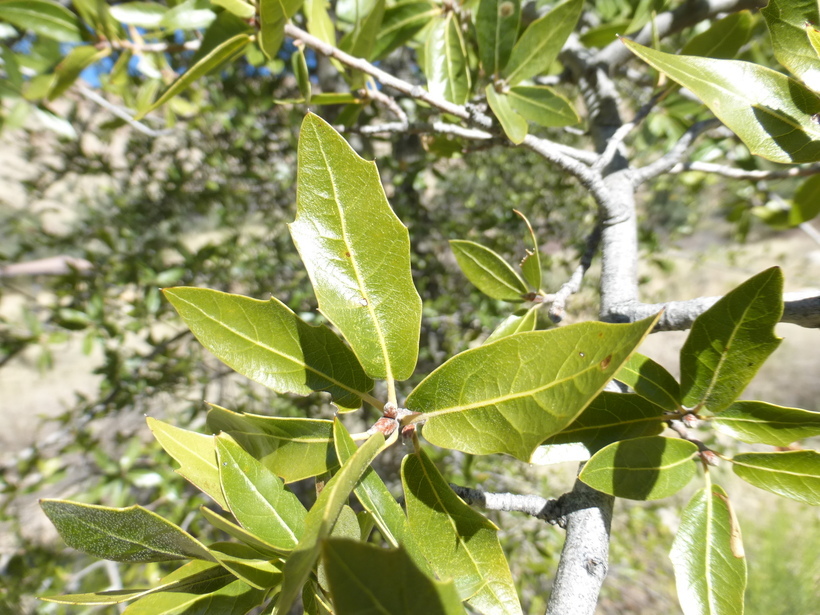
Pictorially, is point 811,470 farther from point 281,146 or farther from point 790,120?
point 281,146

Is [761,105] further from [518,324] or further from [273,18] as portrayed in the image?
[273,18]

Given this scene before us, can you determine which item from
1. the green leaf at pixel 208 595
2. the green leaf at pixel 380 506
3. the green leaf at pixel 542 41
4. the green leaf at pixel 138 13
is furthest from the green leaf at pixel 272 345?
the green leaf at pixel 138 13

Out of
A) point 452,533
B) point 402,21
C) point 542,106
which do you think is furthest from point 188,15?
point 452,533

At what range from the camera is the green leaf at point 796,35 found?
0.58m

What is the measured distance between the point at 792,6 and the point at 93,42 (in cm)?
138

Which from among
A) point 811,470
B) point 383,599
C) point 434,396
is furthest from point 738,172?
point 383,599

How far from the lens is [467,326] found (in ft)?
7.16

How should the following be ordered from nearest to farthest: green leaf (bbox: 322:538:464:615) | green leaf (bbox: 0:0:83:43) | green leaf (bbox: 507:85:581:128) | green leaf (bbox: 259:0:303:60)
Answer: green leaf (bbox: 322:538:464:615)
green leaf (bbox: 259:0:303:60)
green leaf (bbox: 507:85:581:128)
green leaf (bbox: 0:0:83:43)

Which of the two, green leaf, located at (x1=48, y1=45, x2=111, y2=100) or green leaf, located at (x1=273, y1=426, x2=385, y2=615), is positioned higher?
green leaf, located at (x1=48, y1=45, x2=111, y2=100)

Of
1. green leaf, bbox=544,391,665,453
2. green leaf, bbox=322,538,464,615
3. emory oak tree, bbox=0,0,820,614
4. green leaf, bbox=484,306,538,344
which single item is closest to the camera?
green leaf, bbox=322,538,464,615

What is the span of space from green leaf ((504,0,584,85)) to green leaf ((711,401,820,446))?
74cm

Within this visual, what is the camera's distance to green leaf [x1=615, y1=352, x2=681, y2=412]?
63 centimetres

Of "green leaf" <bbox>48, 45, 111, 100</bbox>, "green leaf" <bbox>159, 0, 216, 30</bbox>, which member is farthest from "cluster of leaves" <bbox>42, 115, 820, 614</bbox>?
"green leaf" <bbox>48, 45, 111, 100</bbox>

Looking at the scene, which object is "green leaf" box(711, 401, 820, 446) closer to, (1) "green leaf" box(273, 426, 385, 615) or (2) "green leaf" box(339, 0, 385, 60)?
(1) "green leaf" box(273, 426, 385, 615)
